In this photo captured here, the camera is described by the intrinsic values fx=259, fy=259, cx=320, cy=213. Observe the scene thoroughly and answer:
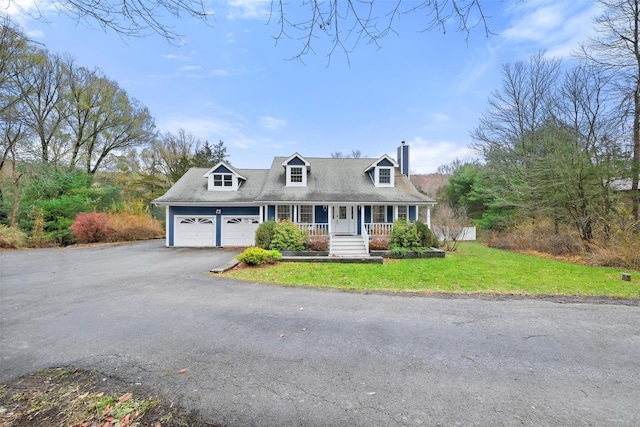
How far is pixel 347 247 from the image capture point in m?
13.3

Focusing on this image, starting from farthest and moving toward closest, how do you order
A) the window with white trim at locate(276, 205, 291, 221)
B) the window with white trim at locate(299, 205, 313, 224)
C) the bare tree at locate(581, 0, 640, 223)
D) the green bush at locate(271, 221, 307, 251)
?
the window with white trim at locate(299, 205, 313, 224), the window with white trim at locate(276, 205, 291, 221), the green bush at locate(271, 221, 307, 251), the bare tree at locate(581, 0, 640, 223)

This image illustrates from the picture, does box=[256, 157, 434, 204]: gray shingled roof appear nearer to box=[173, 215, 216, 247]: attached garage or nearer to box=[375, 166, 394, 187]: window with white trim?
box=[375, 166, 394, 187]: window with white trim

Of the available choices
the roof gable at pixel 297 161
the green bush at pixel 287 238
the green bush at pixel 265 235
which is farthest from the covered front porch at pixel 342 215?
the roof gable at pixel 297 161

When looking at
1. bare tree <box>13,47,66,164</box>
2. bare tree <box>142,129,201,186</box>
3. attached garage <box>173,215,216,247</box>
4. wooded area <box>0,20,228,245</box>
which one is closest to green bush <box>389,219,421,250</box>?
attached garage <box>173,215,216,247</box>

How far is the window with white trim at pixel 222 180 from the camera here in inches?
684

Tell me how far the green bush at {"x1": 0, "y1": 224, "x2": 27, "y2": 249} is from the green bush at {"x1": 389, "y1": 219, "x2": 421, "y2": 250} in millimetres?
21332

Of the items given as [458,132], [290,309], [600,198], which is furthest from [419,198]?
[290,309]

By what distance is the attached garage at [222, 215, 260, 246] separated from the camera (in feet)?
53.9

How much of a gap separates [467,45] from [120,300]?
7625mm

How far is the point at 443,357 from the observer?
331 cm

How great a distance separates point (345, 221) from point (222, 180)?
28.4ft

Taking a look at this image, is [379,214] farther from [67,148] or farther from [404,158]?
[67,148]

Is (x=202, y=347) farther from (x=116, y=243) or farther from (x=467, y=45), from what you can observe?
(x=116, y=243)

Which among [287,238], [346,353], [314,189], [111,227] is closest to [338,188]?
[314,189]
